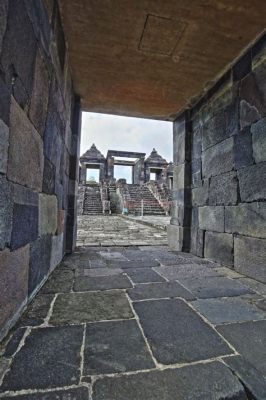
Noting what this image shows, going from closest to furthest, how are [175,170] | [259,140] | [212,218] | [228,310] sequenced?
1. [228,310]
2. [259,140]
3. [212,218]
4. [175,170]

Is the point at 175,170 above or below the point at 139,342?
above

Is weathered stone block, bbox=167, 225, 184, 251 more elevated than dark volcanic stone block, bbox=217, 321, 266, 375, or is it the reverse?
weathered stone block, bbox=167, 225, 184, 251

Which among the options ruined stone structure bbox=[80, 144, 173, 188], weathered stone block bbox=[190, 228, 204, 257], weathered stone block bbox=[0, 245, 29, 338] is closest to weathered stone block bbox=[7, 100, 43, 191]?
weathered stone block bbox=[0, 245, 29, 338]

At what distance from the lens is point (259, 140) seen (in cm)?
246

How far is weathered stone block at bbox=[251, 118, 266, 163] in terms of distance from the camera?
239cm

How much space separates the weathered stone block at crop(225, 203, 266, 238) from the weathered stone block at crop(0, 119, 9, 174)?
2.49 meters

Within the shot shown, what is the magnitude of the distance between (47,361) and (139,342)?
1.70 feet

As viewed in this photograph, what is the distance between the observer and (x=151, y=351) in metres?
1.21

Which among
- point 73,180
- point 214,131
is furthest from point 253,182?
point 73,180

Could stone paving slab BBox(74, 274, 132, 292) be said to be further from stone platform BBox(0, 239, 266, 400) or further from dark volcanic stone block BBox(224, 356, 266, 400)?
dark volcanic stone block BBox(224, 356, 266, 400)

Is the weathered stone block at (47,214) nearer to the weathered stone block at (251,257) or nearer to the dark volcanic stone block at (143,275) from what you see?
the dark volcanic stone block at (143,275)

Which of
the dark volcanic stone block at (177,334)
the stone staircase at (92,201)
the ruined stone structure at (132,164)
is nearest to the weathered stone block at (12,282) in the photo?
the dark volcanic stone block at (177,334)

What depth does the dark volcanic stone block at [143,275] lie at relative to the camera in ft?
7.89

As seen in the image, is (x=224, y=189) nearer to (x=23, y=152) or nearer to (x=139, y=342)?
(x=139, y=342)
